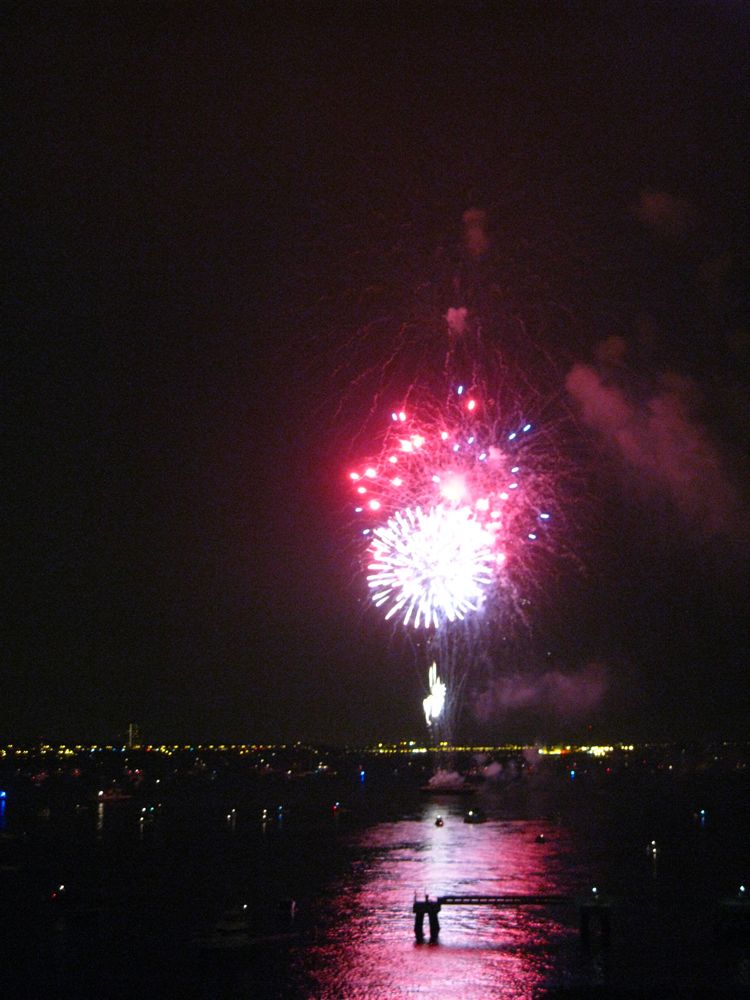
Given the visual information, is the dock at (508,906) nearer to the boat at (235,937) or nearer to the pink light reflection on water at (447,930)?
the pink light reflection on water at (447,930)

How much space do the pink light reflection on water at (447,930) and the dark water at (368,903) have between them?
0.10 metres

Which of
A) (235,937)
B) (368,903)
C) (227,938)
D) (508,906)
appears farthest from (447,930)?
(368,903)

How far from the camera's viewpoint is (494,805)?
106 m

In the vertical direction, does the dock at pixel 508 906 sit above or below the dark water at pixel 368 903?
above

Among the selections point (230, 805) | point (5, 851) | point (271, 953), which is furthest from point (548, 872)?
point (230, 805)

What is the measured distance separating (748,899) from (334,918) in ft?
46.9

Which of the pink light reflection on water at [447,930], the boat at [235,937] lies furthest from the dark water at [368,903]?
the boat at [235,937]

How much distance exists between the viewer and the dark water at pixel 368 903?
30438 millimetres

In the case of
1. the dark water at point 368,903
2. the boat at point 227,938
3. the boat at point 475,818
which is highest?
the boat at point 227,938

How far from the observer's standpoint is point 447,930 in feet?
118

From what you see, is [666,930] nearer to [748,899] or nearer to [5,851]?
[748,899]

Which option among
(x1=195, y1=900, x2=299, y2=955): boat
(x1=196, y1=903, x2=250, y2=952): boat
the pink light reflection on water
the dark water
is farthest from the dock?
(x1=196, y1=903, x2=250, y2=952): boat

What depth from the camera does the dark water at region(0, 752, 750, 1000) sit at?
99.9 ft

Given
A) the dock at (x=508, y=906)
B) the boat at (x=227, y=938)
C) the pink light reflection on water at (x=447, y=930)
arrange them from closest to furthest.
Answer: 1. the pink light reflection on water at (x=447, y=930)
2. the boat at (x=227, y=938)
3. the dock at (x=508, y=906)
